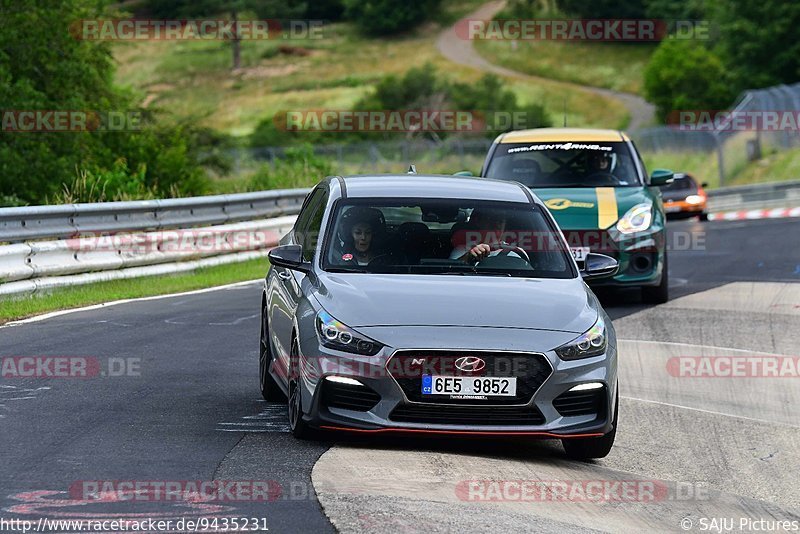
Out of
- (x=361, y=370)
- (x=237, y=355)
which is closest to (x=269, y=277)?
(x=237, y=355)

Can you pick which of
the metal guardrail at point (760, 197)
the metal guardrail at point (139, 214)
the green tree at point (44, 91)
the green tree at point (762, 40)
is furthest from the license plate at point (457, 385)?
the green tree at point (762, 40)

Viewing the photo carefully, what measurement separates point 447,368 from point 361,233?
1.55 m

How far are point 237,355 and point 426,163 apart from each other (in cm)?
3741

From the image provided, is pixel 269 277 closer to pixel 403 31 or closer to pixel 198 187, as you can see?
pixel 198 187

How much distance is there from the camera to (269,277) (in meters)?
10.7

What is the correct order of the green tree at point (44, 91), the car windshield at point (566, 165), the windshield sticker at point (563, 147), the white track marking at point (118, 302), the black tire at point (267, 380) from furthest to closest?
the green tree at point (44, 91), the windshield sticker at point (563, 147), the car windshield at point (566, 165), the white track marking at point (118, 302), the black tire at point (267, 380)

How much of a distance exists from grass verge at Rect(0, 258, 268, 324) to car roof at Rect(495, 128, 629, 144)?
4.20 meters

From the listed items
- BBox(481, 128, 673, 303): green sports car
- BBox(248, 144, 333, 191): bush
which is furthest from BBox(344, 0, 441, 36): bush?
BBox(481, 128, 673, 303): green sports car

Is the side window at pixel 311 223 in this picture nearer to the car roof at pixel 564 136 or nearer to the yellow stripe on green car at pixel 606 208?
the yellow stripe on green car at pixel 606 208

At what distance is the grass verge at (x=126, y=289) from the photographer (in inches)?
607

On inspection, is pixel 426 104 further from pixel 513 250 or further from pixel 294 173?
pixel 513 250

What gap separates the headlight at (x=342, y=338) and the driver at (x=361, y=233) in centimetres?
95

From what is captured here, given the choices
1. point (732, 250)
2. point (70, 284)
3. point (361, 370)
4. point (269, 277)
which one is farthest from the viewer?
point (732, 250)

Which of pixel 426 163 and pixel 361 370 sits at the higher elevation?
pixel 361 370
